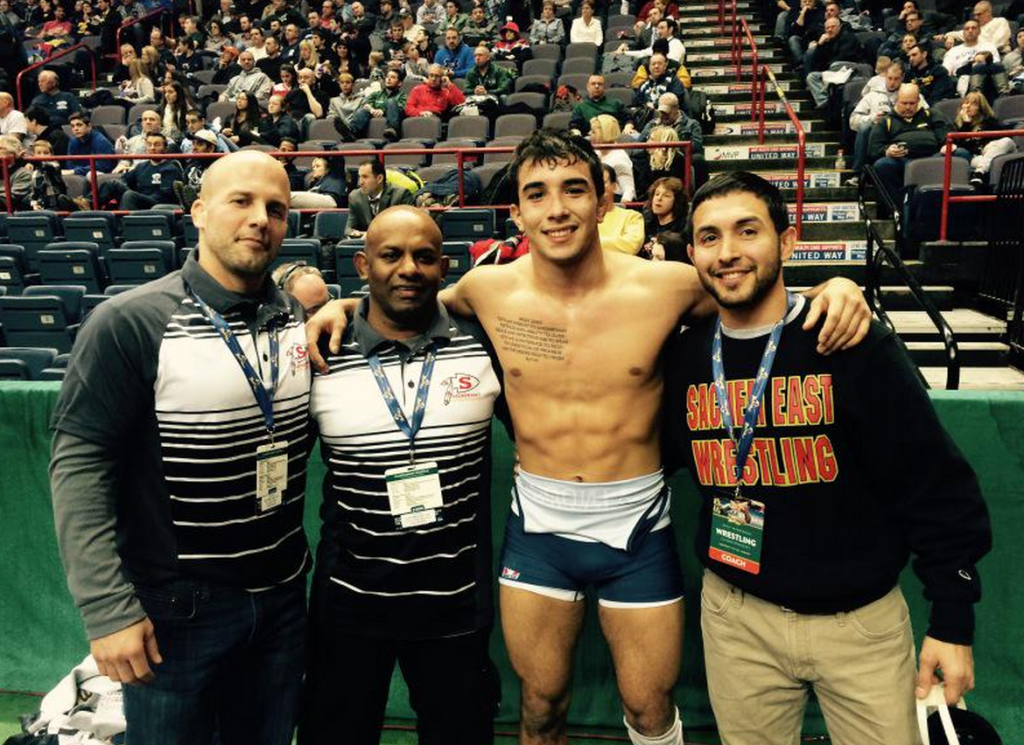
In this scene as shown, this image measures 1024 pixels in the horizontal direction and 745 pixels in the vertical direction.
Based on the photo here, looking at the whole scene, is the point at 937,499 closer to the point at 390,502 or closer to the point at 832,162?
the point at 390,502

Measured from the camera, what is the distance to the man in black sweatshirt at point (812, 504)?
2215mm

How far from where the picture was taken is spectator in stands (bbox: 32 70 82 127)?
615 inches

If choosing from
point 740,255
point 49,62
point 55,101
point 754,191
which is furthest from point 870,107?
point 49,62

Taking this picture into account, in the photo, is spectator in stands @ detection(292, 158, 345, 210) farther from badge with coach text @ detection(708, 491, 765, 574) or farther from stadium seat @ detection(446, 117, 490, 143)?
badge with coach text @ detection(708, 491, 765, 574)

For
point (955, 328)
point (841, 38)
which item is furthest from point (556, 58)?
point (955, 328)

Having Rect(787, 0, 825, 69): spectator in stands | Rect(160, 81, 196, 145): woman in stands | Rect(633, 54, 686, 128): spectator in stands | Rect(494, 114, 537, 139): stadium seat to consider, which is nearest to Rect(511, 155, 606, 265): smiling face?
Rect(633, 54, 686, 128): spectator in stands

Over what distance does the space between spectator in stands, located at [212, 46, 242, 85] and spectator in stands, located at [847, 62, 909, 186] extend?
1119cm

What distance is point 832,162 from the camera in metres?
11.9

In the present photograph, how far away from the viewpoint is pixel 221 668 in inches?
94.4

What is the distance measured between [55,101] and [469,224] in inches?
410

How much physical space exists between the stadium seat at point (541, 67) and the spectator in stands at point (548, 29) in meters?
1.07

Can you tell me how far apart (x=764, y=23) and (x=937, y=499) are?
16.7 metres

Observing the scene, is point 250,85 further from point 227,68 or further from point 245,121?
point 245,121

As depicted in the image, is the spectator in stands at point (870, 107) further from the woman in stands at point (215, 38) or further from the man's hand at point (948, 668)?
the woman in stands at point (215, 38)
